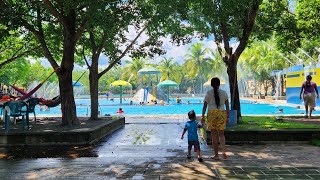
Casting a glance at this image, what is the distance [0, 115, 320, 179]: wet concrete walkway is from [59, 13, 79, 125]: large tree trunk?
2.63m

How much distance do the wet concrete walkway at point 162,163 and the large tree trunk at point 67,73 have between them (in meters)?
2.63

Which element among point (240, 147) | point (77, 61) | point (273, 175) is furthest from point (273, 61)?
point (273, 175)

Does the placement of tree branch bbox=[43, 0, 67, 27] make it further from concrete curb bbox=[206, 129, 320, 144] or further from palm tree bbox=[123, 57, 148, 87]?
palm tree bbox=[123, 57, 148, 87]

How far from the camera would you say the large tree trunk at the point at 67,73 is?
10594 millimetres

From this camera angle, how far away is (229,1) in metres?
9.13

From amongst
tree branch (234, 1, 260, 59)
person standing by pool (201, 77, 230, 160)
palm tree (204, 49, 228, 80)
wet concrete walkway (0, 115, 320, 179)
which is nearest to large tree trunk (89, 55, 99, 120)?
wet concrete walkway (0, 115, 320, 179)

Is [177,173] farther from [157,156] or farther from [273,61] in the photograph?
[273,61]

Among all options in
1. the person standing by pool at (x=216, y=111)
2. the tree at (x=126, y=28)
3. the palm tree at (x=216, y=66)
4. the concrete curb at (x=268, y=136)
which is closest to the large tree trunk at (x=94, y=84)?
the tree at (x=126, y=28)

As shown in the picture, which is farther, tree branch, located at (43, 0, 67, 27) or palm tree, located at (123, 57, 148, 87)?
palm tree, located at (123, 57, 148, 87)

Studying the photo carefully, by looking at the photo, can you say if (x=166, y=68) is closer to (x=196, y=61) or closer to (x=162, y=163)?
(x=196, y=61)

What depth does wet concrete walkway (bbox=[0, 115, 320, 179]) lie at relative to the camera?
523cm

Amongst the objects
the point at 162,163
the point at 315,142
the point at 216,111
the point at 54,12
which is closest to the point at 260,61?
the point at 315,142

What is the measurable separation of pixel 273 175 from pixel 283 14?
452 inches

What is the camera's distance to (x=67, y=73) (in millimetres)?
10633
